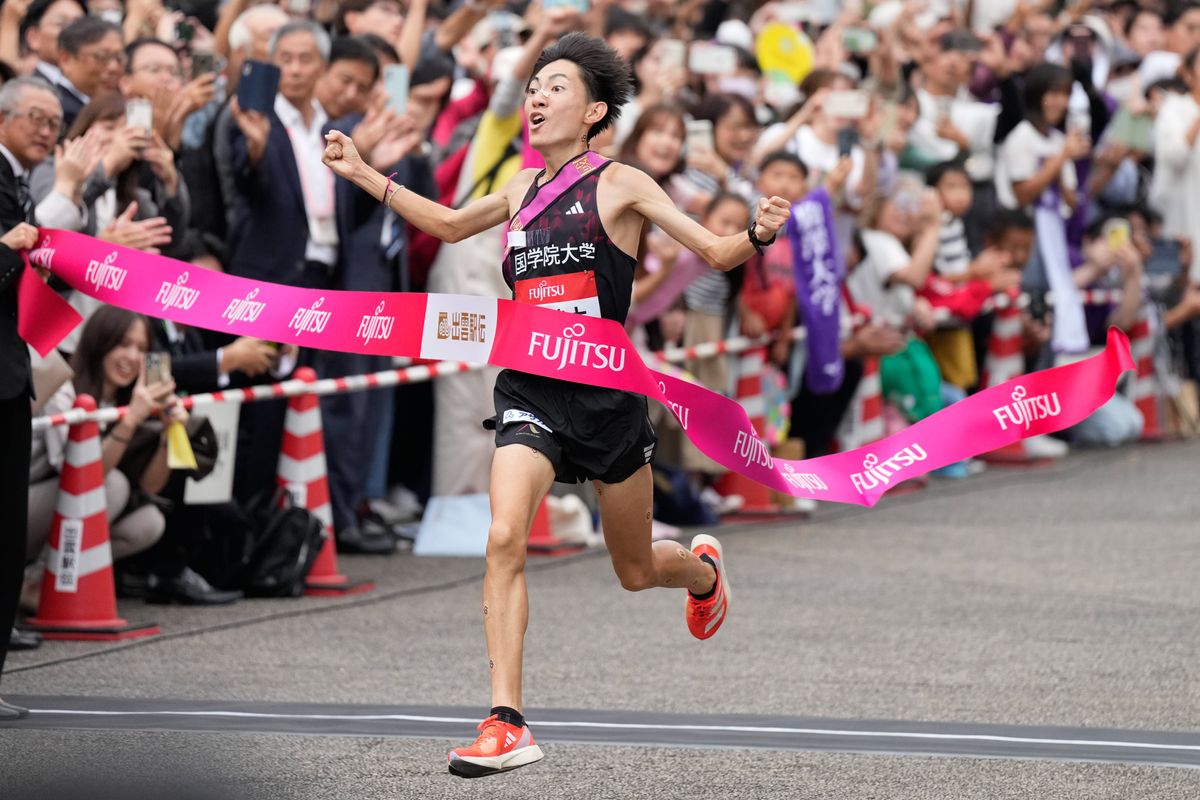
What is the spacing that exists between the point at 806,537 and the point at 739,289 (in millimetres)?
1591

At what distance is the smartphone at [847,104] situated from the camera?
1350 cm

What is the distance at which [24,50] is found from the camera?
11391 millimetres

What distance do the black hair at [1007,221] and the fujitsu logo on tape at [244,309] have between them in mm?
9318

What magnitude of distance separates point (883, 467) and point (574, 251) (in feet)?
5.05

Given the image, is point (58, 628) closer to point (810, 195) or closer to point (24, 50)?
point (24, 50)

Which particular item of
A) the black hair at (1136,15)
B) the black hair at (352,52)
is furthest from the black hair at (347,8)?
the black hair at (1136,15)

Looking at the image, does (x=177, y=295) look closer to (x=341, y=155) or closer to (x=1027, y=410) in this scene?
(x=341, y=155)

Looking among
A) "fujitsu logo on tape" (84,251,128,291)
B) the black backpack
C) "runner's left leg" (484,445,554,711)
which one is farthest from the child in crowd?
"runner's left leg" (484,445,554,711)

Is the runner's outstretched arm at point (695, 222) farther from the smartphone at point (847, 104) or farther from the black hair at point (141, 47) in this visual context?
the smartphone at point (847, 104)

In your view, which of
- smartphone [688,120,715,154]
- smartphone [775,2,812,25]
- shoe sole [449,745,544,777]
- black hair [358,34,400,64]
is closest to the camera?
shoe sole [449,745,544,777]

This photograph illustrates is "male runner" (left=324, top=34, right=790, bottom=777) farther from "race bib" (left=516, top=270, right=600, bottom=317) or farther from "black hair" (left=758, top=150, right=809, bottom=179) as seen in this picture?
"black hair" (left=758, top=150, right=809, bottom=179)

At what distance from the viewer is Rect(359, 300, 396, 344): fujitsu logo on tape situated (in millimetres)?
7102

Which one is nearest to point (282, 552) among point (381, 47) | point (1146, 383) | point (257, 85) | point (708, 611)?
point (257, 85)

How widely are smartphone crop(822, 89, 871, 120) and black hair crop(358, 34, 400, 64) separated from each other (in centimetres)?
311
